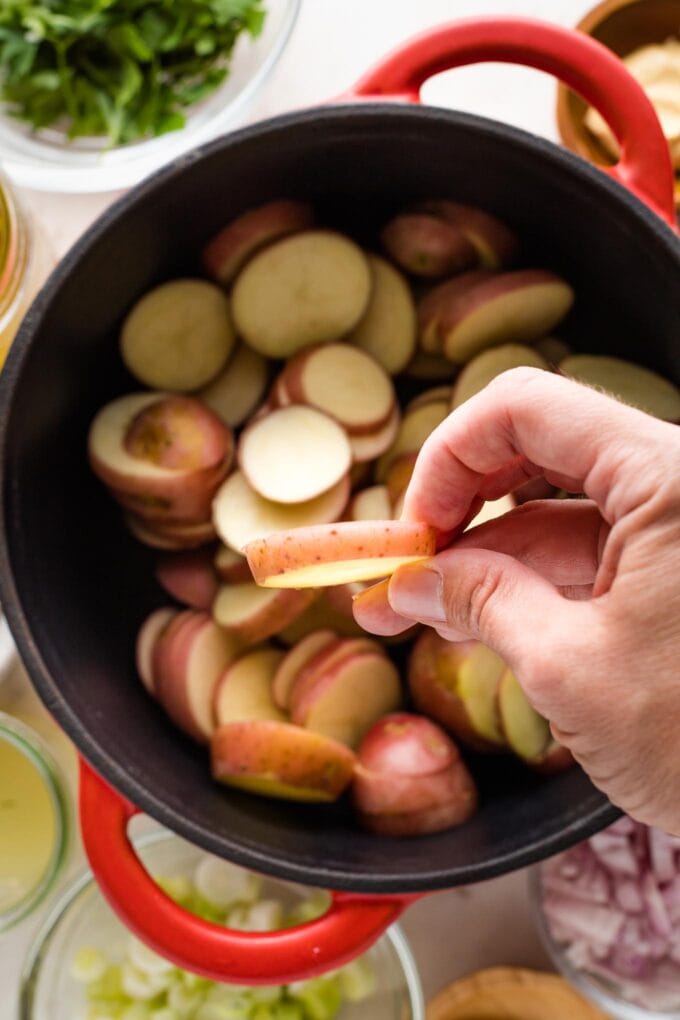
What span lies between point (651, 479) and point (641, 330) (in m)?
0.55

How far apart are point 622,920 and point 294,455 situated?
71 cm

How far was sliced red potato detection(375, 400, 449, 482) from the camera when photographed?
1.23 metres

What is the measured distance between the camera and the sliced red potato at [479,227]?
1.19 meters

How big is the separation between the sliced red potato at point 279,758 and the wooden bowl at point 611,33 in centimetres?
76

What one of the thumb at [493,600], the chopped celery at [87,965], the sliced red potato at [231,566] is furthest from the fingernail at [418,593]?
the chopped celery at [87,965]

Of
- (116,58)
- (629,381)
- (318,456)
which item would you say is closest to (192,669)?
(318,456)

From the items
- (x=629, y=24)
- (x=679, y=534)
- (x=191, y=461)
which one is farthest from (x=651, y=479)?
(x=629, y=24)

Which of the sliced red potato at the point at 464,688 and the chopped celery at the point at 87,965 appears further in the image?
the chopped celery at the point at 87,965

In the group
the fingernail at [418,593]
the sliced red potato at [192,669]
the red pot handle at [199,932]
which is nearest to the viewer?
the fingernail at [418,593]

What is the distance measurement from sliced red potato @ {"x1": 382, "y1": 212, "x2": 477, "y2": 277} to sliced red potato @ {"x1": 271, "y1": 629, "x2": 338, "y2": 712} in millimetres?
481

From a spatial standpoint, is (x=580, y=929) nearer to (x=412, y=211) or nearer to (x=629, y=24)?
(x=412, y=211)

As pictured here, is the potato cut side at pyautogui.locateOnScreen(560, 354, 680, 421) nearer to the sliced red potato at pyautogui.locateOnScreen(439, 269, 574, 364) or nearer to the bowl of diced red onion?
the sliced red potato at pyautogui.locateOnScreen(439, 269, 574, 364)

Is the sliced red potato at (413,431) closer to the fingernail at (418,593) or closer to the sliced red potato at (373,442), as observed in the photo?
the sliced red potato at (373,442)

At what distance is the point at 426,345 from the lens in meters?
1.26
